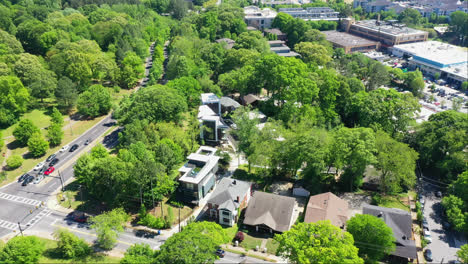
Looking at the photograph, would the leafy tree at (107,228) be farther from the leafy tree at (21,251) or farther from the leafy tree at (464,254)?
the leafy tree at (464,254)

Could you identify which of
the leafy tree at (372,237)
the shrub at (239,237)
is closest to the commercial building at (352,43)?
the leafy tree at (372,237)

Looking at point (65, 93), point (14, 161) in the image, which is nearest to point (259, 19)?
point (65, 93)

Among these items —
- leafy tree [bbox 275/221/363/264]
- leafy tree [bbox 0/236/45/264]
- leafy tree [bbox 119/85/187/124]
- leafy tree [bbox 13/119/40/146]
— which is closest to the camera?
leafy tree [bbox 275/221/363/264]

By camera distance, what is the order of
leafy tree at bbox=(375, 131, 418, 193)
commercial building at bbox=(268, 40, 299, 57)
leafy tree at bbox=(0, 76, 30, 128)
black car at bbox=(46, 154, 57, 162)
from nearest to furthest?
leafy tree at bbox=(375, 131, 418, 193) < black car at bbox=(46, 154, 57, 162) < leafy tree at bbox=(0, 76, 30, 128) < commercial building at bbox=(268, 40, 299, 57)

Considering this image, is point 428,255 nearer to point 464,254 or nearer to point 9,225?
point 464,254

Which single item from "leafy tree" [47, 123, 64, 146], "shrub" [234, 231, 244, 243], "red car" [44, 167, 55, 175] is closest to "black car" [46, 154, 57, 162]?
"red car" [44, 167, 55, 175]

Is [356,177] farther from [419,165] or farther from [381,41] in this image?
[381,41]

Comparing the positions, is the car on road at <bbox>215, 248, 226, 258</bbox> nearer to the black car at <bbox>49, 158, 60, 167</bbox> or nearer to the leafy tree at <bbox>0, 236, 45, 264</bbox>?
the leafy tree at <bbox>0, 236, 45, 264</bbox>
